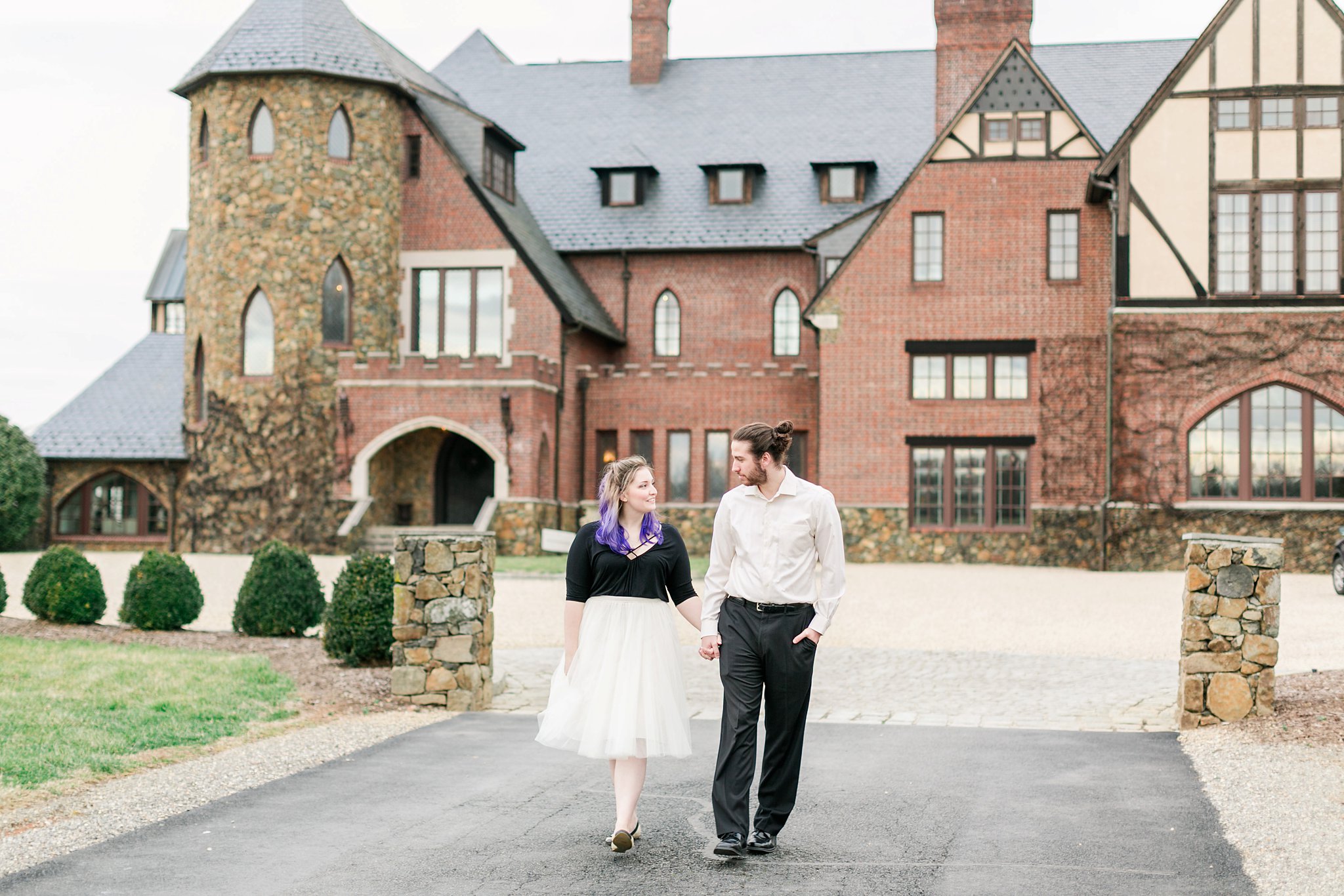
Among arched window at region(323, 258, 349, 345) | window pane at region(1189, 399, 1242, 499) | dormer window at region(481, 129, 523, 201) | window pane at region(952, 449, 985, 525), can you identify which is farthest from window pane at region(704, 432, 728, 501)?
window pane at region(1189, 399, 1242, 499)

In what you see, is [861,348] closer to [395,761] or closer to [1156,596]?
[1156,596]

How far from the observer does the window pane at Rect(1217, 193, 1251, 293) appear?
25125mm

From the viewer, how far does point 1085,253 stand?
27578 mm

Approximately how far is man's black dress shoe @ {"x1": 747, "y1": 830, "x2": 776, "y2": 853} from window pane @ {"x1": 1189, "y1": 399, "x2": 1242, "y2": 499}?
71.1 feet

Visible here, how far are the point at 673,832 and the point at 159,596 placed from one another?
8.79 m

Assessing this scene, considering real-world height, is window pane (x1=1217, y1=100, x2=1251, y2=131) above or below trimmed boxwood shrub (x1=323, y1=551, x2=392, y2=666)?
above

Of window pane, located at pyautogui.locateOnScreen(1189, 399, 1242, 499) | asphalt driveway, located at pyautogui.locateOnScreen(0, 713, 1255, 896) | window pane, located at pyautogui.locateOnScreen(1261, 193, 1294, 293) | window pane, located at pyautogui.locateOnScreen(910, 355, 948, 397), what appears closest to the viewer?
asphalt driveway, located at pyautogui.locateOnScreen(0, 713, 1255, 896)

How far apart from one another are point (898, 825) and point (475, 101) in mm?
33625

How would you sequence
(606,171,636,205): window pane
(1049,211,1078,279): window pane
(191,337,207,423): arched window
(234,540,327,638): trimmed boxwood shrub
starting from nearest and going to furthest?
(234,540,327,638): trimmed boxwood shrub
(1049,211,1078,279): window pane
(191,337,207,423): arched window
(606,171,636,205): window pane

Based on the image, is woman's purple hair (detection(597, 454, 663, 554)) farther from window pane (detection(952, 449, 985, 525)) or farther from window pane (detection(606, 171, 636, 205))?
window pane (detection(606, 171, 636, 205))

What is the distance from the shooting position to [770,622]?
237 inches

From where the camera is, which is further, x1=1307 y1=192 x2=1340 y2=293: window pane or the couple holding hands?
x1=1307 y1=192 x2=1340 y2=293: window pane

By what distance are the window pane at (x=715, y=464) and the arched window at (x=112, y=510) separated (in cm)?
1206

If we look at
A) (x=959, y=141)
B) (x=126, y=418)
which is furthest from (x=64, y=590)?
(x=959, y=141)
